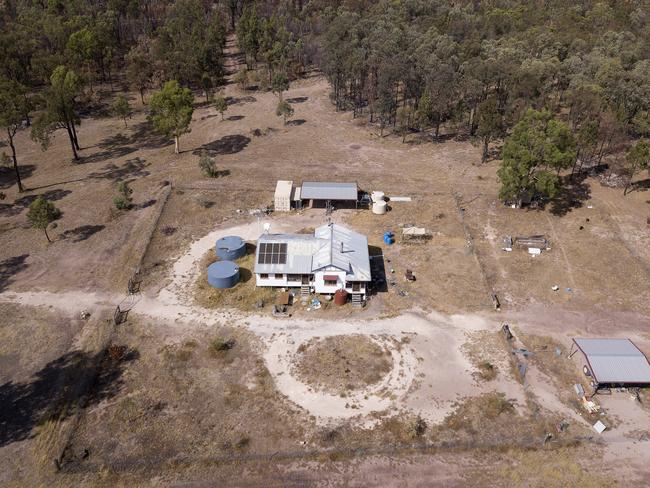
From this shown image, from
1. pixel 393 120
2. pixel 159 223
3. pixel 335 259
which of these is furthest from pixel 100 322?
pixel 393 120

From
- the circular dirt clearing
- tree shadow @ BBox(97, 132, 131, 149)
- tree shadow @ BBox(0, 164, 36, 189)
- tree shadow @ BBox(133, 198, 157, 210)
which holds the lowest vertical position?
A: the circular dirt clearing

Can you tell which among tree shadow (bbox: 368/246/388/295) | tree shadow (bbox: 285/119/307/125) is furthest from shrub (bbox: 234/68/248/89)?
tree shadow (bbox: 368/246/388/295)

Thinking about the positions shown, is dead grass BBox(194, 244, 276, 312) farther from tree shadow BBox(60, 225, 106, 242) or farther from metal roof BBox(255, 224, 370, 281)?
tree shadow BBox(60, 225, 106, 242)

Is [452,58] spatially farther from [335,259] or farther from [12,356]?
[12,356]

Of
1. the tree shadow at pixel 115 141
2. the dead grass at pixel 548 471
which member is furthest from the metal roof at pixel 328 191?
the tree shadow at pixel 115 141

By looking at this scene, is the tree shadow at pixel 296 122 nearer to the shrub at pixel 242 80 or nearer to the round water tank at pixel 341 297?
the shrub at pixel 242 80
